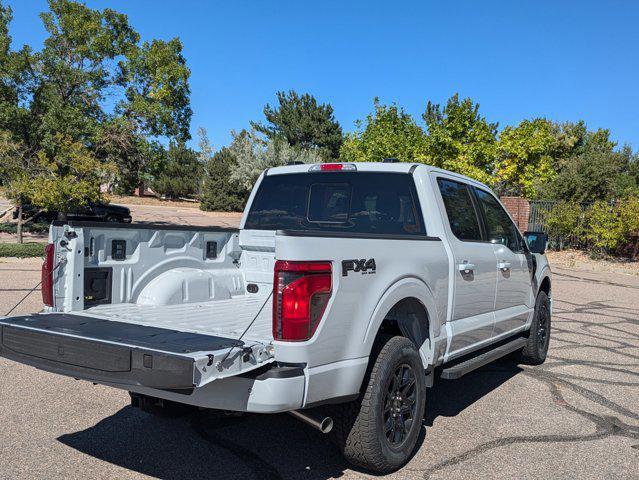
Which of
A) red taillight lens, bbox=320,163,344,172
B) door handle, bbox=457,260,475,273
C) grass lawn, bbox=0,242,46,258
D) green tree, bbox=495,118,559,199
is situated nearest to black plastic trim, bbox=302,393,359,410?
door handle, bbox=457,260,475,273

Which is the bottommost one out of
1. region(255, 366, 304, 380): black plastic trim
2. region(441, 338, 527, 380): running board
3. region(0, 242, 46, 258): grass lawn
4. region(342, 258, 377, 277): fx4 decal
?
region(0, 242, 46, 258): grass lawn

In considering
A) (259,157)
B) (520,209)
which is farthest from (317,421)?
(259,157)

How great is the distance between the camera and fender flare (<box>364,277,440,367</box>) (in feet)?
11.3

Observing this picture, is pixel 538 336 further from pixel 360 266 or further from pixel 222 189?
pixel 222 189

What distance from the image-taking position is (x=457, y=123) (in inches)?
1078

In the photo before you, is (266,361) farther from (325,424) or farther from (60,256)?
(60,256)

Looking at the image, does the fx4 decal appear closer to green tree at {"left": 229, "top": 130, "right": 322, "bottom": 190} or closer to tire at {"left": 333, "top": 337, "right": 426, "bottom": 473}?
tire at {"left": 333, "top": 337, "right": 426, "bottom": 473}

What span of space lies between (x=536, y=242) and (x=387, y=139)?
2496cm

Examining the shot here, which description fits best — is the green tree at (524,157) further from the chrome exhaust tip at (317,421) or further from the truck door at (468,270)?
the chrome exhaust tip at (317,421)

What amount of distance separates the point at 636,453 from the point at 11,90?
22.2 meters

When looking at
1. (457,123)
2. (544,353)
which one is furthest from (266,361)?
(457,123)

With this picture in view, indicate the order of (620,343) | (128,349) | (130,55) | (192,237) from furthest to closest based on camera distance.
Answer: (130,55) → (620,343) → (192,237) → (128,349)

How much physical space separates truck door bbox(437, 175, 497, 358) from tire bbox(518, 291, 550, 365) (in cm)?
156

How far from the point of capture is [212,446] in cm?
415
